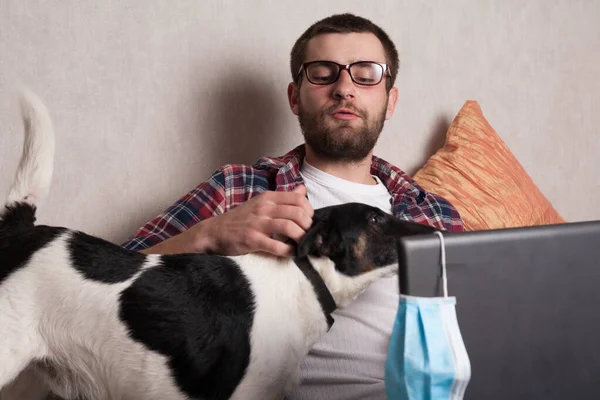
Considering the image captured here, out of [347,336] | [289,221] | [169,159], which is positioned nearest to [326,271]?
[289,221]

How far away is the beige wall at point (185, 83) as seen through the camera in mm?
1577

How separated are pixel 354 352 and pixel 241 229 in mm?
438

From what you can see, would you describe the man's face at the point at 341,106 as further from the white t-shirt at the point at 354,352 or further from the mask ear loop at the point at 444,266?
the mask ear loop at the point at 444,266

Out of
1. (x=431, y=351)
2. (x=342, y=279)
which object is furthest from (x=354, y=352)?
(x=431, y=351)

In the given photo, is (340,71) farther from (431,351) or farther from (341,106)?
(431,351)

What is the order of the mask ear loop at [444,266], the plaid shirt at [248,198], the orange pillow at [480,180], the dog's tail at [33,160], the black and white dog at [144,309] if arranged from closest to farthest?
the mask ear loop at [444,266] < the black and white dog at [144,309] < the dog's tail at [33,160] < the plaid shirt at [248,198] < the orange pillow at [480,180]

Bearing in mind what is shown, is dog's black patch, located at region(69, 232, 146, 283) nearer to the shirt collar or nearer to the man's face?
the shirt collar

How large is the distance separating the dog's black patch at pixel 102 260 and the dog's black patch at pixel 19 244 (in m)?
0.05

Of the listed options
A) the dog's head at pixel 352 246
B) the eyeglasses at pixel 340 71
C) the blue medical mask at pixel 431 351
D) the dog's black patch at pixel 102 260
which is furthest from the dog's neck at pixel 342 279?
the eyeglasses at pixel 340 71

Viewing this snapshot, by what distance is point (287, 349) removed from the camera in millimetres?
1151

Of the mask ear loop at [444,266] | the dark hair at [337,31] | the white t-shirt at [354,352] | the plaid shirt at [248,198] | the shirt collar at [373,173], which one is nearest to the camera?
the mask ear loop at [444,266]

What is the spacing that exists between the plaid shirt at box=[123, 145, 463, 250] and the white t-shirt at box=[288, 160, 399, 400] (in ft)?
1.15

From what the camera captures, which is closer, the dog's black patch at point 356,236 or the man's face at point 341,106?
the dog's black patch at point 356,236

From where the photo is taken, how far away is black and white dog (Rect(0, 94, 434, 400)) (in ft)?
3.36
